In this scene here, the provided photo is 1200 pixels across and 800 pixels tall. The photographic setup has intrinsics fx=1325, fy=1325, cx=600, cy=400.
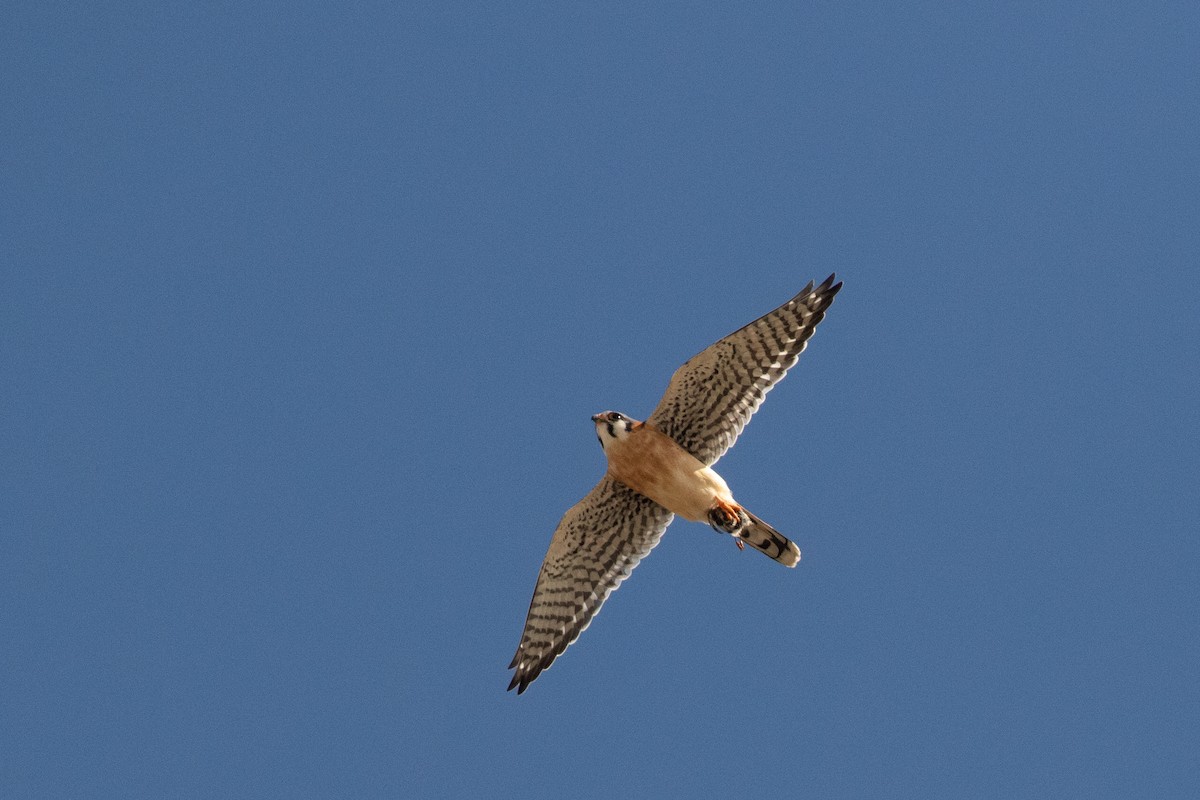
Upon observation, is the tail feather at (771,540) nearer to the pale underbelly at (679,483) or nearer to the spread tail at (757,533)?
the spread tail at (757,533)

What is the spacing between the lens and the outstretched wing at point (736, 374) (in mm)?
10227

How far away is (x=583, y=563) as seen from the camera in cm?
1095

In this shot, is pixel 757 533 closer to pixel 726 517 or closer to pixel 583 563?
pixel 726 517

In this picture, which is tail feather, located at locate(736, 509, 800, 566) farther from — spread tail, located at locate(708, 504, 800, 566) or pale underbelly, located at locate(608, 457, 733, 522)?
pale underbelly, located at locate(608, 457, 733, 522)

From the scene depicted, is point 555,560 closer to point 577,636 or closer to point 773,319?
point 577,636

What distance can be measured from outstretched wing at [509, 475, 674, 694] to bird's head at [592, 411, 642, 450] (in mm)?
399

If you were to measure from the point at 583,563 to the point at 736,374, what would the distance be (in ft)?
6.79

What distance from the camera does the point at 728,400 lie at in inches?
406

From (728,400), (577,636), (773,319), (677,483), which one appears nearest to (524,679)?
(577,636)

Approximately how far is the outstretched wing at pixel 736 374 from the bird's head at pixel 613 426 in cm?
28

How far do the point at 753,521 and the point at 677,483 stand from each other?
664 mm

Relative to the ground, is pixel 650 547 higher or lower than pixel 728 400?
lower

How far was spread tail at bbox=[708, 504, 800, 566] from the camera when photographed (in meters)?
10.2

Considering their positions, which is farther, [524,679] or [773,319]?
[524,679]
